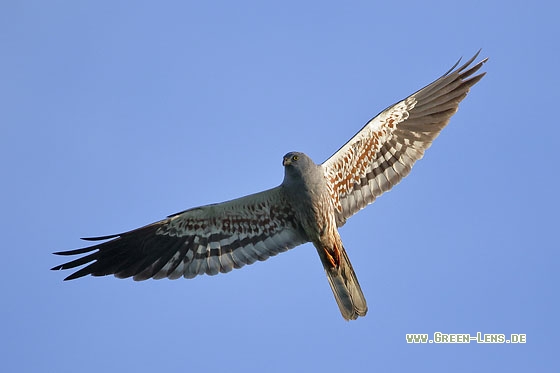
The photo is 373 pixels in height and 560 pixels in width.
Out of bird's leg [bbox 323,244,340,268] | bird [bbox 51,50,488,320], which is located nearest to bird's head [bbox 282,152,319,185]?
bird [bbox 51,50,488,320]

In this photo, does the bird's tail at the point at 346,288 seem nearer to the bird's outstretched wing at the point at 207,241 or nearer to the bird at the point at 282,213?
the bird at the point at 282,213

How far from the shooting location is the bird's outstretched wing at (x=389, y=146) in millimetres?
13070

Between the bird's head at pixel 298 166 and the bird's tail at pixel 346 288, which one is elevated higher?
the bird's head at pixel 298 166

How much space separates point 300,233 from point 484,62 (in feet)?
14.6

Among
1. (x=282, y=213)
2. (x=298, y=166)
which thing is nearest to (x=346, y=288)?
(x=282, y=213)

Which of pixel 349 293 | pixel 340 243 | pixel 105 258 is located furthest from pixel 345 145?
pixel 105 258

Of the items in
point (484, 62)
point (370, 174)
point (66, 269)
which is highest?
point (484, 62)

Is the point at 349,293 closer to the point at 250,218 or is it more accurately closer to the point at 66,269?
the point at 250,218

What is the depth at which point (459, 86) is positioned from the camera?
1345 centimetres

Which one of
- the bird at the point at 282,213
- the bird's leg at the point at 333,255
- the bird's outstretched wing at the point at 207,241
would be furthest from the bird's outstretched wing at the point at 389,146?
the bird's outstretched wing at the point at 207,241

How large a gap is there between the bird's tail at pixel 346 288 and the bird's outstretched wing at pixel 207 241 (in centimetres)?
83

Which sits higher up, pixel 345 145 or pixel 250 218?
pixel 345 145

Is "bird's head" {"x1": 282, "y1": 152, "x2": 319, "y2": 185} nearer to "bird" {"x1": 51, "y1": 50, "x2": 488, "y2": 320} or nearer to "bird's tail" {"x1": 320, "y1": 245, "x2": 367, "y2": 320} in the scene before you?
"bird" {"x1": 51, "y1": 50, "x2": 488, "y2": 320}

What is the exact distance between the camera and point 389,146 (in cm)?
1325
